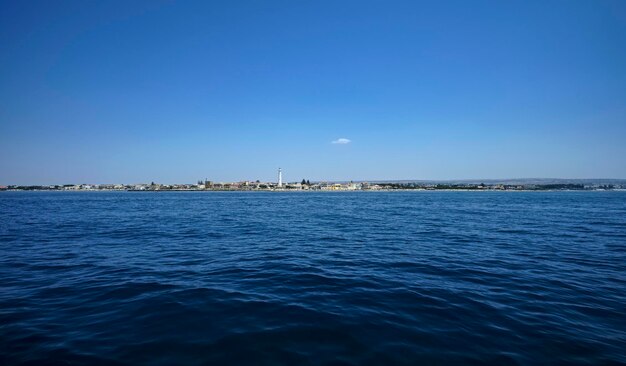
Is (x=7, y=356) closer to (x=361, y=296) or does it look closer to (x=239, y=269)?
(x=239, y=269)

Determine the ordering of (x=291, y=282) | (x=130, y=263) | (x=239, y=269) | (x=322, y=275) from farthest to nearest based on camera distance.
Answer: (x=130, y=263) < (x=239, y=269) < (x=322, y=275) < (x=291, y=282)

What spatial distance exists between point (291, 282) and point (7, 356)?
7973 mm

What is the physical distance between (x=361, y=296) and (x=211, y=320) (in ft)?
16.4

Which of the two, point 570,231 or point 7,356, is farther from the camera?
point 570,231

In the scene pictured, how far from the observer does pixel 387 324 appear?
A: 26.6ft

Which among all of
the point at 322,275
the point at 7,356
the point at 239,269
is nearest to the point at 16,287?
the point at 7,356

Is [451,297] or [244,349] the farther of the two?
[451,297]

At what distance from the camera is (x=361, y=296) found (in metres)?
10.2

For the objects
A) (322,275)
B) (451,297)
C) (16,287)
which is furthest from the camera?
(322,275)

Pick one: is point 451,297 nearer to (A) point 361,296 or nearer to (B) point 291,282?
(A) point 361,296

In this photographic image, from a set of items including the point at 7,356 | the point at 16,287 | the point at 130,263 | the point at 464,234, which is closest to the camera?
the point at 7,356

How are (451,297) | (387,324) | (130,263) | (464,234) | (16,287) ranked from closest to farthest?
1. (387,324)
2. (451,297)
3. (16,287)
4. (130,263)
5. (464,234)

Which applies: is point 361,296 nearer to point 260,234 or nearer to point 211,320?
point 211,320

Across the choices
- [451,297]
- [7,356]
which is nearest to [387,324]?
[451,297]
